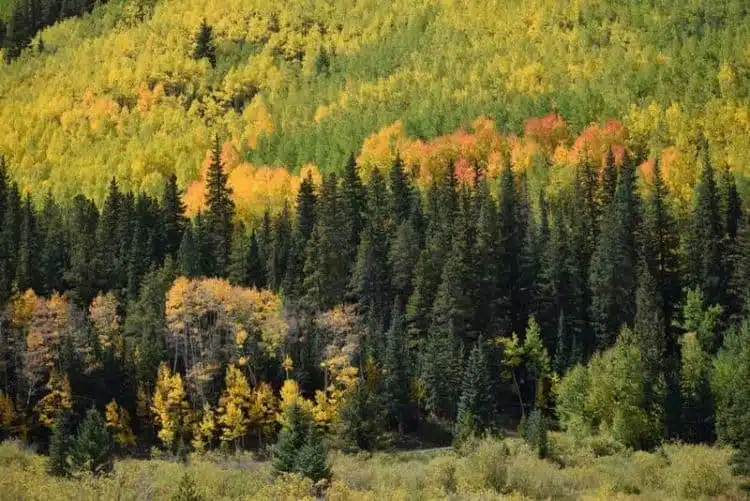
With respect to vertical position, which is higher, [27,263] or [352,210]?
[352,210]

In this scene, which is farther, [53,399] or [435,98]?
[435,98]

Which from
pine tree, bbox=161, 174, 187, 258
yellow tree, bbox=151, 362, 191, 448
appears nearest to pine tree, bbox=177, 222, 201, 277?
pine tree, bbox=161, 174, 187, 258

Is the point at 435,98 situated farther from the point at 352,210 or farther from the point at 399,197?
the point at 352,210

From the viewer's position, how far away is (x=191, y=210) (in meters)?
141

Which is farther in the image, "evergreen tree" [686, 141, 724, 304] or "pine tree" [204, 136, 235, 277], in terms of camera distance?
"pine tree" [204, 136, 235, 277]

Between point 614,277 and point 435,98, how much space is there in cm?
8560

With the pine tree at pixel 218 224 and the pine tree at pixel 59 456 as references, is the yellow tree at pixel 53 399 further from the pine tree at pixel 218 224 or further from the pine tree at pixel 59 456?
the pine tree at pixel 218 224

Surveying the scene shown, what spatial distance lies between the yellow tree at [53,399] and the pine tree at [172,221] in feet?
103

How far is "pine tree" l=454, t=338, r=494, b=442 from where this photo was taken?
6656 centimetres

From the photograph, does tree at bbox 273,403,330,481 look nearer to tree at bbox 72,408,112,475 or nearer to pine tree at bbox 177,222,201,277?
tree at bbox 72,408,112,475

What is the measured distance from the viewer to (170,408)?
232 ft

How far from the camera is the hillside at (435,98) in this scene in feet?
472

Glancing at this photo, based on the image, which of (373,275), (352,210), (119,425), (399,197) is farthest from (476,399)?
(399,197)

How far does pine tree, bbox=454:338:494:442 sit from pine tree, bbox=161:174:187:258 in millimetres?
43417
